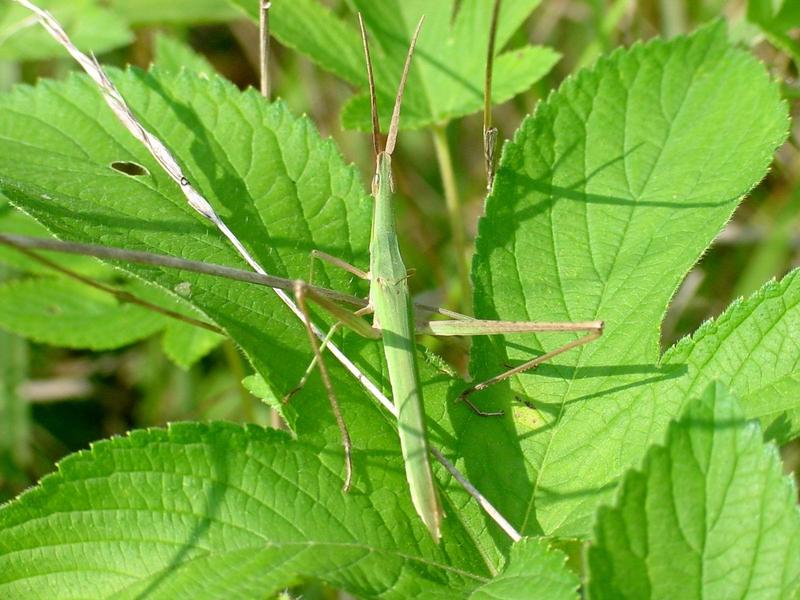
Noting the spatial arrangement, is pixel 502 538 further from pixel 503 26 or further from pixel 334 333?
pixel 503 26

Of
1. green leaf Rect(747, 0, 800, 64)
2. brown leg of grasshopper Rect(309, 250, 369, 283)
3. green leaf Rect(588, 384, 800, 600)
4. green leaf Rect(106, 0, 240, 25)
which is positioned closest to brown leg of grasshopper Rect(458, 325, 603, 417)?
brown leg of grasshopper Rect(309, 250, 369, 283)

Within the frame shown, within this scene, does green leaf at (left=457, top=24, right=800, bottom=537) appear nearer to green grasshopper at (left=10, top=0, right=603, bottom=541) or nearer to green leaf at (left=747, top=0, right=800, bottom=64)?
green grasshopper at (left=10, top=0, right=603, bottom=541)

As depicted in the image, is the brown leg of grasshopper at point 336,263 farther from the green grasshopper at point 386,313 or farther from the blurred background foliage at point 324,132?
the blurred background foliage at point 324,132

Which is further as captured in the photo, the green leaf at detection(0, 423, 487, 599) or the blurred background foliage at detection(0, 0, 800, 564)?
the blurred background foliage at detection(0, 0, 800, 564)

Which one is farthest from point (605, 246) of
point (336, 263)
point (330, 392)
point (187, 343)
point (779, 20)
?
point (187, 343)

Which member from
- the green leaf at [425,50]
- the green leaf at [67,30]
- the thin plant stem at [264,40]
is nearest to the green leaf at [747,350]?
the green leaf at [425,50]

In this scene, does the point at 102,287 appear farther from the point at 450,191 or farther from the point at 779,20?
the point at 779,20
